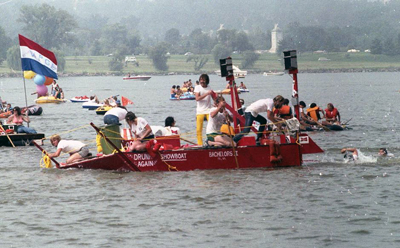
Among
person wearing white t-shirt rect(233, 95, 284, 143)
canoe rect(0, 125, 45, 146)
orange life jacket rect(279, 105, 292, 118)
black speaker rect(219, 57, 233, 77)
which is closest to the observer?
person wearing white t-shirt rect(233, 95, 284, 143)

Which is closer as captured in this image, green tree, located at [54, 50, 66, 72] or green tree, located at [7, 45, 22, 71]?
green tree, located at [7, 45, 22, 71]

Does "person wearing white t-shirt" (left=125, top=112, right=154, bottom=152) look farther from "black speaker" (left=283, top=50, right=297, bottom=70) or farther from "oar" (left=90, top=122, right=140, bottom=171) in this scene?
"black speaker" (left=283, top=50, right=297, bottom=70)

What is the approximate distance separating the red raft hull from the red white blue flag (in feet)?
41.0

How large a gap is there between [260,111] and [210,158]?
1865mm

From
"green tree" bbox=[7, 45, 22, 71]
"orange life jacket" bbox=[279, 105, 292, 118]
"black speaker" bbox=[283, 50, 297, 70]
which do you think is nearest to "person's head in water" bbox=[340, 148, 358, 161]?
"orange life jacket" bbox=[279, 105, 292, 118]

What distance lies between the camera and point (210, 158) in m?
20.0

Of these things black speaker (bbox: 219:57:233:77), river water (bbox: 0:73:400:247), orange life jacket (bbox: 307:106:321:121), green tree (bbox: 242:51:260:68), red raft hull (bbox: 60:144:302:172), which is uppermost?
green tree (bbox: 242:51:260:68)

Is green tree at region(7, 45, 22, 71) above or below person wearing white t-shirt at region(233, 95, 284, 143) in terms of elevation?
above

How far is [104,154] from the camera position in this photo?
2127cm

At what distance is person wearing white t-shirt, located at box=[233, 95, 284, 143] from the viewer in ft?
65.6

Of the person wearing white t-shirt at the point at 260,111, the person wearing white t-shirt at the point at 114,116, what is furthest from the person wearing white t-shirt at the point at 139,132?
the person wearing white t-shirt at the point at 260,111

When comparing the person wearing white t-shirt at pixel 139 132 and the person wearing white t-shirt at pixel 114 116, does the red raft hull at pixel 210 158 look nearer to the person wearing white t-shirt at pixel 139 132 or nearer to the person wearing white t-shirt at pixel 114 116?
the person wearing white t-shirt at pixel 139 132

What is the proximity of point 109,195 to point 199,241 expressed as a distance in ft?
16.3

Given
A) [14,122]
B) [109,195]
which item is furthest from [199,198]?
[14,122]
